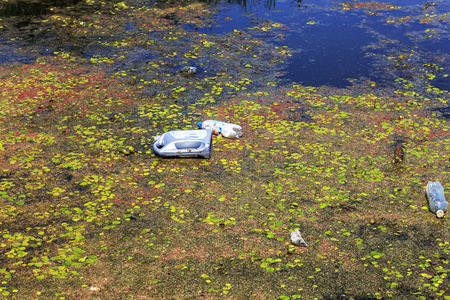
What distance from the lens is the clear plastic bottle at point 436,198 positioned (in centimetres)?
717

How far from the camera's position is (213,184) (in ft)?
26.0

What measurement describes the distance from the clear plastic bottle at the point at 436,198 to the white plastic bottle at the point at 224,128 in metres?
3.80

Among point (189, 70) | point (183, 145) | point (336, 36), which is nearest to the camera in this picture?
point (183, 145)

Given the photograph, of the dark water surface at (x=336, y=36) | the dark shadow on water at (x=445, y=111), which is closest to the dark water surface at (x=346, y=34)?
the dark water surface at (x=336, y=36)

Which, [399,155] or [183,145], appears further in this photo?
[399,155]

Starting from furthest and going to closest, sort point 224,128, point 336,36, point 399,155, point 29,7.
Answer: point 29,7
point 336,36
point 224,128
point 399,155

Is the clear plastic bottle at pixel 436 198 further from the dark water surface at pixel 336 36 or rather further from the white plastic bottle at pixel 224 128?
the dark water surface at pixel 336 36

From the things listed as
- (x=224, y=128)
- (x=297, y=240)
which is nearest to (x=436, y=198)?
(x=297, y=240)

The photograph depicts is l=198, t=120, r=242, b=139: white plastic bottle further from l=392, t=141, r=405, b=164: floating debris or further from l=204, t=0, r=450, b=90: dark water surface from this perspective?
l=204, t=0, r=450, b=90: dark water surface

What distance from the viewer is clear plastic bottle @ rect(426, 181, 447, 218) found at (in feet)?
23.5

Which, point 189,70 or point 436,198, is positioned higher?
point 189,70

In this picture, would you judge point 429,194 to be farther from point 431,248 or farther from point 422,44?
point 422,44

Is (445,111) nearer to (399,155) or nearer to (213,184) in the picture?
(399,155)

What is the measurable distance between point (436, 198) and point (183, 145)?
4528mm
